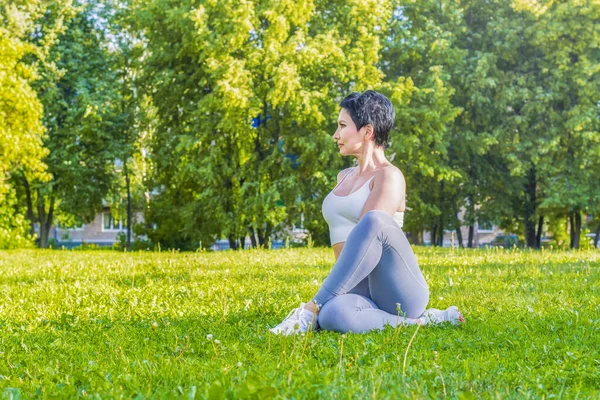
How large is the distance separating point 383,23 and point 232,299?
24049mm

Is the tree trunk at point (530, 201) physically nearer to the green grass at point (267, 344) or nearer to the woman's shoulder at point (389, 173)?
the green grass at point (267, 344)

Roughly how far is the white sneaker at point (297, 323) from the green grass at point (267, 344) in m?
0.11

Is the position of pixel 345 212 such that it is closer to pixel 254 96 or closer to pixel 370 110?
pixel 370 110

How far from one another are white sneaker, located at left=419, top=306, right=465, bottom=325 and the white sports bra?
2.37ft

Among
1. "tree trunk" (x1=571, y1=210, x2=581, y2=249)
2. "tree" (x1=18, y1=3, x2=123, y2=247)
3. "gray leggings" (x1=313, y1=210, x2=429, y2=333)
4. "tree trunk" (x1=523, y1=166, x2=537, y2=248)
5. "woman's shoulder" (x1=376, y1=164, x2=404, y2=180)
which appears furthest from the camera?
"tree trunk" (x1=571, y1=210, x2=581, y2=249)

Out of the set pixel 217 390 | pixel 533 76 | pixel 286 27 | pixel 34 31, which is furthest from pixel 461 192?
pixel 217 390

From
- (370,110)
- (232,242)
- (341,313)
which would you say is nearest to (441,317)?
(341,313)

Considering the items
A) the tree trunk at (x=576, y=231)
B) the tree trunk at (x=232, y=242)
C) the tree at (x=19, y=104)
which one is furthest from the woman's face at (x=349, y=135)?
the tree trunk at (x=576, y=231)

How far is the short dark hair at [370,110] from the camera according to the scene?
573cm

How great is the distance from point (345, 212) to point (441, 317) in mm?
1079

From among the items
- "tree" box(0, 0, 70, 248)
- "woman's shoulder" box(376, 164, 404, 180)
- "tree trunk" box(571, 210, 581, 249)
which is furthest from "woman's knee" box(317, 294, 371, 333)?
"tree trunk" box(571, 210, 581, 249)

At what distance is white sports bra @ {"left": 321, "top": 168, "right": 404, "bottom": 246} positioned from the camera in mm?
5656

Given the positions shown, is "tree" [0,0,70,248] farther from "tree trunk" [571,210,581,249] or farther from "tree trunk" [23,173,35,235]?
"tree trunk" [571,210,581,249]

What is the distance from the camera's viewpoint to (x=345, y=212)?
18.9 ft
